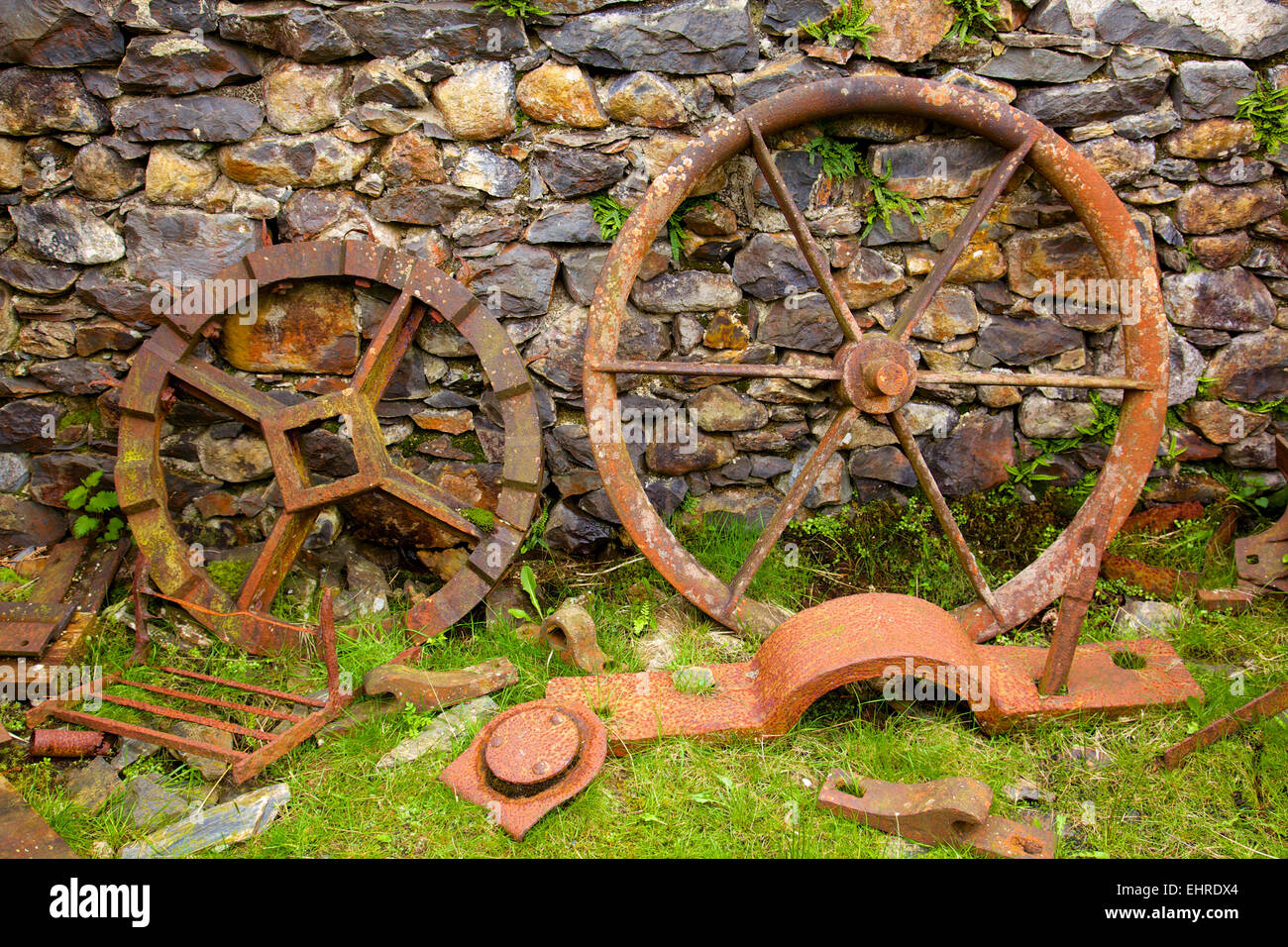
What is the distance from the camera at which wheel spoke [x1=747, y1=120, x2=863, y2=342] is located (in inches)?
102

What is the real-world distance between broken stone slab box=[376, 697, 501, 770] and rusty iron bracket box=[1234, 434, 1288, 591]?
2754 millimetres

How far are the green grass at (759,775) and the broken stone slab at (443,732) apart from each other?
0.12 feet

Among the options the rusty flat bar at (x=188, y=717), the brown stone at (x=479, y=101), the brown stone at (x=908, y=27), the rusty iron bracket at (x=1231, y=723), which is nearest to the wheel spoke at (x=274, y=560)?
the rusty flat bar at (x=188, y=717)

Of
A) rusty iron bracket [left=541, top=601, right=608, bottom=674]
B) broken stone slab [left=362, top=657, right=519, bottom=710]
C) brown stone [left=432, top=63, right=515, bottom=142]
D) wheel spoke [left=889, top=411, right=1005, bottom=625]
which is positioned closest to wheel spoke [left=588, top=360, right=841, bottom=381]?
wheel spoke [left=889, top=411, right=1005, bottom=625]

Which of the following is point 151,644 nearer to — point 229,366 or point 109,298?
point 229,366

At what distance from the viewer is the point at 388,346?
2.82 m

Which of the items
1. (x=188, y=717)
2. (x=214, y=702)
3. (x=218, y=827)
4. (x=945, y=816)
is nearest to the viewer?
(x=945, y=816)

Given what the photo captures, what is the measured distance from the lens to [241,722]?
246 cm

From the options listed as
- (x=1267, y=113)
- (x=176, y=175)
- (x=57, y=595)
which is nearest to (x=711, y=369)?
(x=176, y=175)

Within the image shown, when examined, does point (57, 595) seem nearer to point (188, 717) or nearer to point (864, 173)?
point (188, 717)

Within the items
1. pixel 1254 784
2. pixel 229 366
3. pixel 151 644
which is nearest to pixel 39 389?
pixel 229 366

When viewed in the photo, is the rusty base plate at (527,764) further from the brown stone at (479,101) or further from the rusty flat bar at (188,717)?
the brown stone at (479,101)

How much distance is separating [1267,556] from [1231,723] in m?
1.00

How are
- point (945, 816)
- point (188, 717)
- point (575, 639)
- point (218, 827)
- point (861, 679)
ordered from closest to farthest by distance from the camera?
point (945, 816)
point (218, 827)
point (861, 679)
point (188, 717)
point (575, 639)
